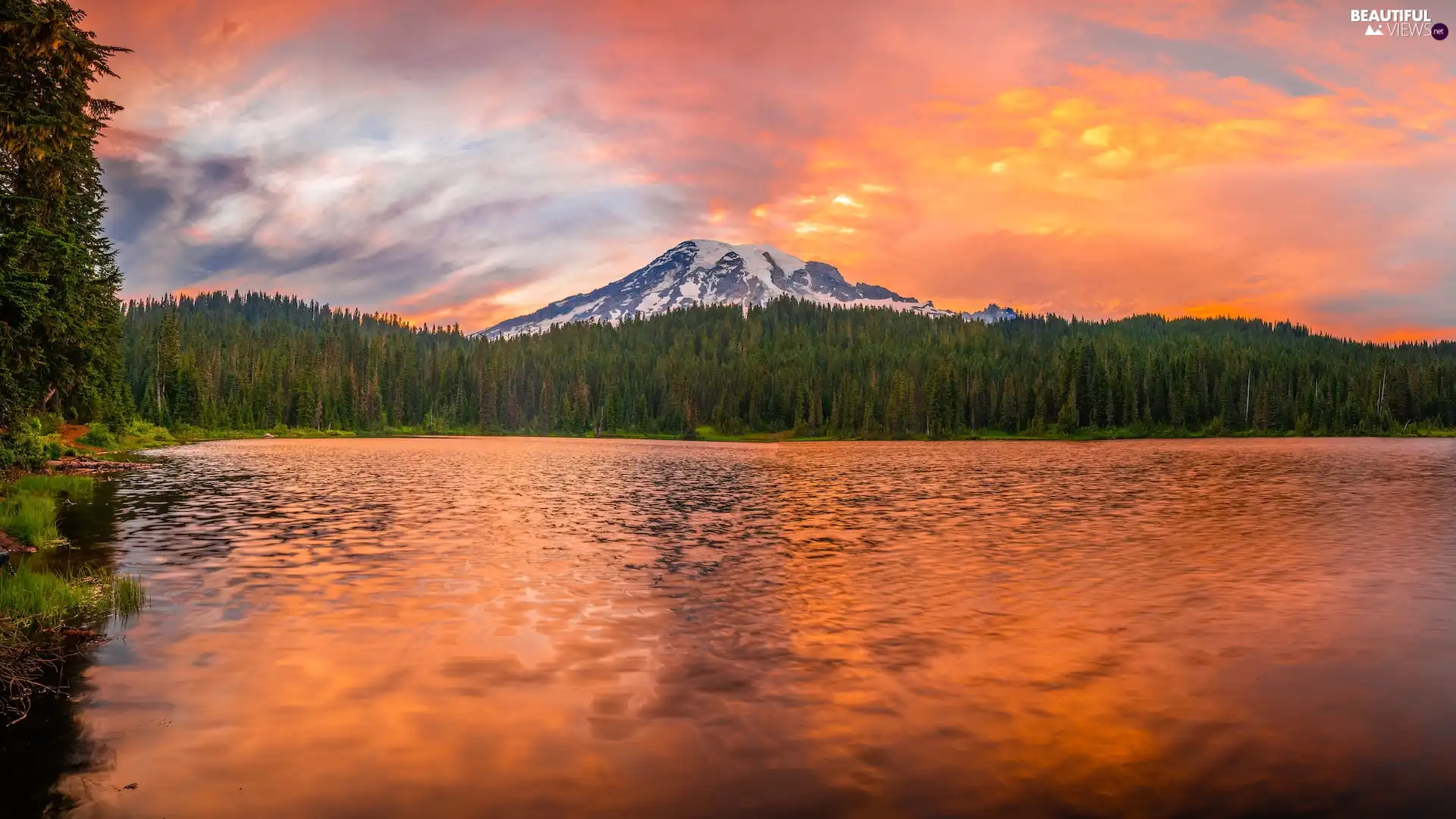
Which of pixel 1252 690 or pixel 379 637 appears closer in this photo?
pixel 1252 690

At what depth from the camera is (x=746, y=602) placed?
24.1 m

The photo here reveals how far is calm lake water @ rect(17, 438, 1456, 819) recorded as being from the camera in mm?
12148

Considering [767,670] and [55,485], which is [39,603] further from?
[55,485]

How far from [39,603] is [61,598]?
0.85 metres

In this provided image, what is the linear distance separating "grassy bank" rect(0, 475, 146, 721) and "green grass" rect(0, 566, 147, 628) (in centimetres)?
2

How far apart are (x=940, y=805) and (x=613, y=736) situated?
211 inches

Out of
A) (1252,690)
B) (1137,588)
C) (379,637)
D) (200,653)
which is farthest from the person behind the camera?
(1137,588)

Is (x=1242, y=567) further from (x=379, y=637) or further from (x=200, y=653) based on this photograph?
(x=200, y=653)

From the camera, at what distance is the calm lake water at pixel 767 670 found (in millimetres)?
12148

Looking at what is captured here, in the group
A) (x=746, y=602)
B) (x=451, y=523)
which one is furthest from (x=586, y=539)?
(x=746, y=602)

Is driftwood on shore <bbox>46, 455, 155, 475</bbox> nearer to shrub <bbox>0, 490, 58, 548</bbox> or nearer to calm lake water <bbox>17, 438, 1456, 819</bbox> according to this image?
calm lake water <bbox>17, 438, 1456, 819</bbox>

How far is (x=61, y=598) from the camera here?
2139 centimetres

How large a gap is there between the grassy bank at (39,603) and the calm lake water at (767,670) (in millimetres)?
929

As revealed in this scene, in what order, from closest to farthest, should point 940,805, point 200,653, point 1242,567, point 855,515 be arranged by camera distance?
point 940,805, point 200,653, point 1242,567, point 855,515
